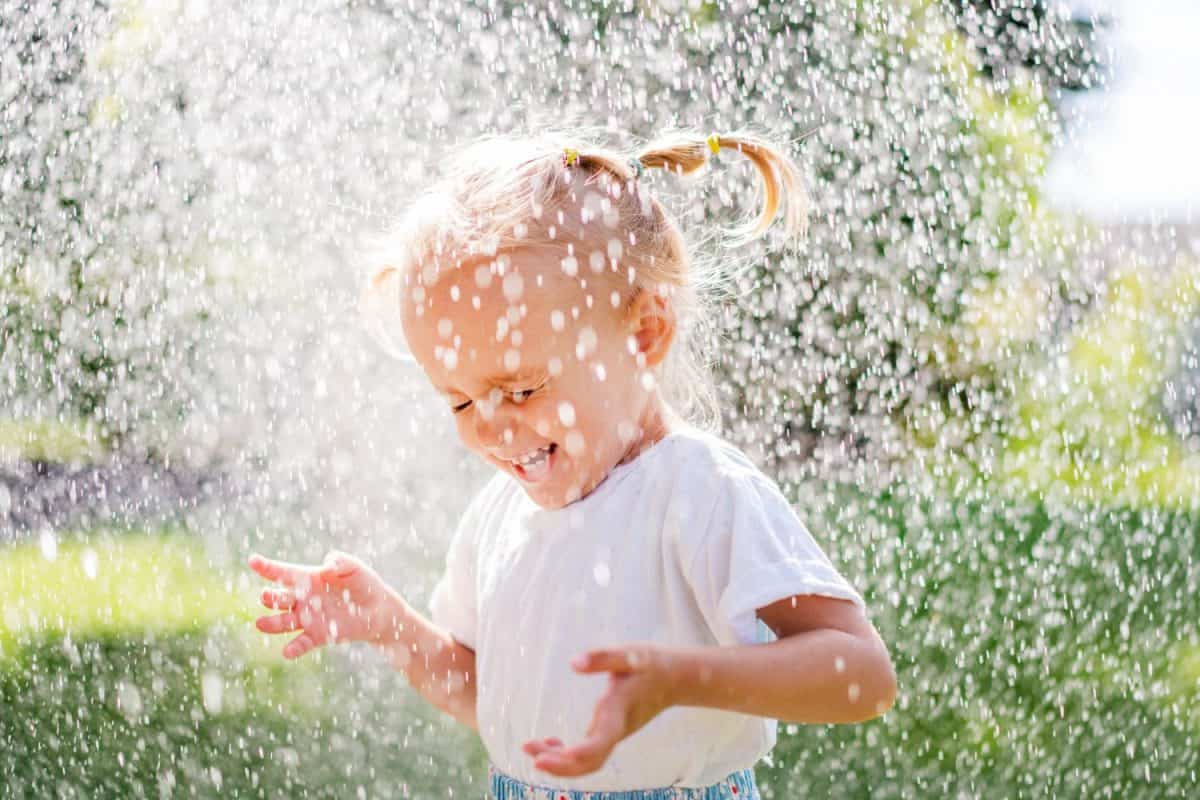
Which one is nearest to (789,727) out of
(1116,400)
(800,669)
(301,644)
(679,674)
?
(301,644)

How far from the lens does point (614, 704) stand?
3.55 ft

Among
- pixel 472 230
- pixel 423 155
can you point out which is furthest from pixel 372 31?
pixel 472 230

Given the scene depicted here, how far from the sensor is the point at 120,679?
3.21 metres

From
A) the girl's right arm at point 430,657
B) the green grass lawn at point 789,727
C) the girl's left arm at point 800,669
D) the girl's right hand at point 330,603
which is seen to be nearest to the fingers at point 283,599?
the girl's right hand at point 330,603

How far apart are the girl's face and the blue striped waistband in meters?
0.31

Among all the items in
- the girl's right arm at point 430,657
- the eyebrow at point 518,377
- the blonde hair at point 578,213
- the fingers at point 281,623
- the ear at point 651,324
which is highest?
the blonde hair at point 578,213

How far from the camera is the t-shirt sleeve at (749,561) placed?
4.17 ft

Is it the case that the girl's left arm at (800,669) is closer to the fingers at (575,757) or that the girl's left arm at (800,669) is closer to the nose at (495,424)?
the fingers at (575,757)

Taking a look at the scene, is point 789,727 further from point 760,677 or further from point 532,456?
point 760,677

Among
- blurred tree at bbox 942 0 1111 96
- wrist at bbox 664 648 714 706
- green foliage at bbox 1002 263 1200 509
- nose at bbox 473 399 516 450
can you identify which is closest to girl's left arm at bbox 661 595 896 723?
wrist at bbox 664 648 714 706

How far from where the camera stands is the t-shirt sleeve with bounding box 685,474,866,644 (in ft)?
4.17

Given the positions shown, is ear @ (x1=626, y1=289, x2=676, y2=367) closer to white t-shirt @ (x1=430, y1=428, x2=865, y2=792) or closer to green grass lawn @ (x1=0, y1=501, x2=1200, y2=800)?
white t-shirt @ (x1=430, y1=428, x2=865, y2=792)

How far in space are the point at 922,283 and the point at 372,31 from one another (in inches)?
103

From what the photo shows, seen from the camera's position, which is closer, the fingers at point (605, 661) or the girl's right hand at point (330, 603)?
the fingers at point (605, 661)
